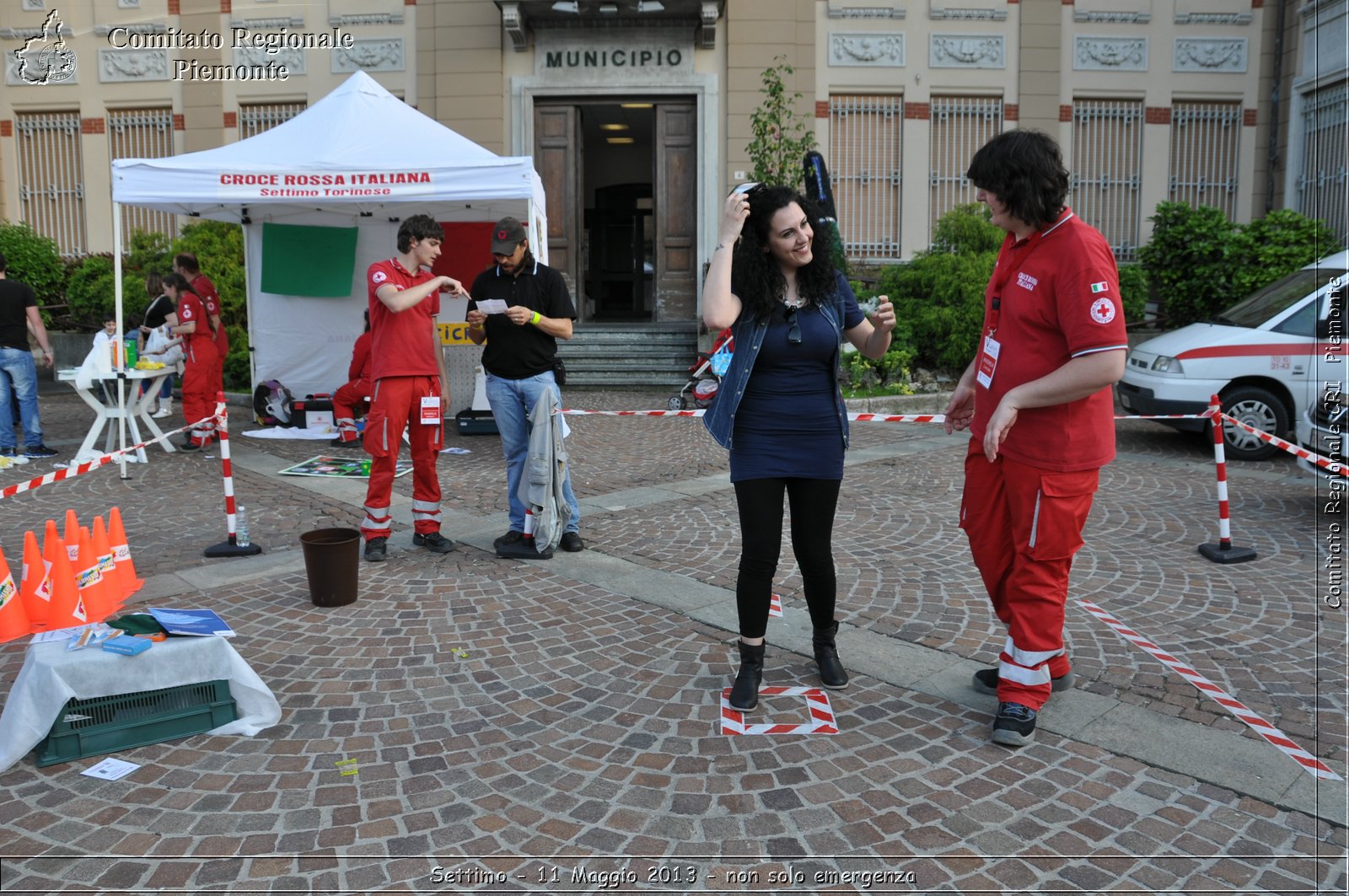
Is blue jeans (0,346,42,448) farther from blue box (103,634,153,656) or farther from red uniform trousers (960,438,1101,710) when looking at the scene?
red uniform trousers (960,438,1101,710)

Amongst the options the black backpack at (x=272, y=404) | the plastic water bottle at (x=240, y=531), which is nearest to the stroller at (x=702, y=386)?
the black backpack at (x=272, y=404)

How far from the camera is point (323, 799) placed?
10.7ft

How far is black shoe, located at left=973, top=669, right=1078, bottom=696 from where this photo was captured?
407 cm

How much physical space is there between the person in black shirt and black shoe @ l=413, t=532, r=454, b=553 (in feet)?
19.7

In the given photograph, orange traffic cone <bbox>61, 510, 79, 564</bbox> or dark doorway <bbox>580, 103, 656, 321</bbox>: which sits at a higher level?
dark doorway <bbox>580, 103, 656, 321</bbox>

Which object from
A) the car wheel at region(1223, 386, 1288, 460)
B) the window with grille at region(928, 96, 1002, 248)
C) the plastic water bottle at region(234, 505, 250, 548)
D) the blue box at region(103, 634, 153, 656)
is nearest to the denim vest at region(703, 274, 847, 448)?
the blue box at region(103, 634, 153, 656)

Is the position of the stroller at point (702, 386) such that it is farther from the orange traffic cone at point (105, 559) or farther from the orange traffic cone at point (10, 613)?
the orange traffic cone at point (10, 613)

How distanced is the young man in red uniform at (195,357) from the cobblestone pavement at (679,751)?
371 centimetres

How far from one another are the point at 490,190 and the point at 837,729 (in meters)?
6.85

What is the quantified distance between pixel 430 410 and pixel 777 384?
10.4ft

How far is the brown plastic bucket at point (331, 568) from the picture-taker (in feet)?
16.8

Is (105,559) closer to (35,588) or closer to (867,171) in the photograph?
(35,588)

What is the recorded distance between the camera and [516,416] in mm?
6219

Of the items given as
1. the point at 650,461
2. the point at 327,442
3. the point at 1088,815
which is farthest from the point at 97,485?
the point at 1088,815
